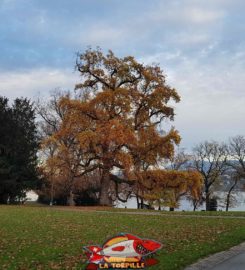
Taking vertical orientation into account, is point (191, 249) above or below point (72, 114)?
below

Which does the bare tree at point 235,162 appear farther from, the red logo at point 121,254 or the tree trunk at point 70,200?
the red logo at point 121,254

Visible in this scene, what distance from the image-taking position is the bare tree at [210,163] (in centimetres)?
7272

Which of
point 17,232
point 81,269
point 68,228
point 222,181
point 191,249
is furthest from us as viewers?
point 222,181

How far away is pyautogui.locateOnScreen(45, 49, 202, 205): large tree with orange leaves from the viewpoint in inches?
1731

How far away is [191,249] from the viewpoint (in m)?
13.0

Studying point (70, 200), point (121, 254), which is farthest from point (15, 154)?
point (121, 254)

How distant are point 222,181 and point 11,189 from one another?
41261 millimetres

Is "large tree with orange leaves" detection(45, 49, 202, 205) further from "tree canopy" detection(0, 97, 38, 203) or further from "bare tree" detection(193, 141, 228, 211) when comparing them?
"bare tree" detection(193, 141, 228, 211)

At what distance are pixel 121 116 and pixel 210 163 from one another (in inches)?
1346

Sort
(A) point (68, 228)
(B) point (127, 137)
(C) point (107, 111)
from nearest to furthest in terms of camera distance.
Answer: (A) point (68, 228) → (B) point (127, 137) → (C) point (107, 111)

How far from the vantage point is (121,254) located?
21.6 feet

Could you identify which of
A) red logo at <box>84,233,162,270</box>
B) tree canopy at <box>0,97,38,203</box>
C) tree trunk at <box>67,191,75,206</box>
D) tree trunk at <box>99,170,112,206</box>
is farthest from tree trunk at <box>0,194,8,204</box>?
red logo at <box>84,233,162,270</box>

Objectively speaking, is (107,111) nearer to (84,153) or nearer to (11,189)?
(84,153)

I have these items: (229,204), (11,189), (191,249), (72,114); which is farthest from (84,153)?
(229,204)
